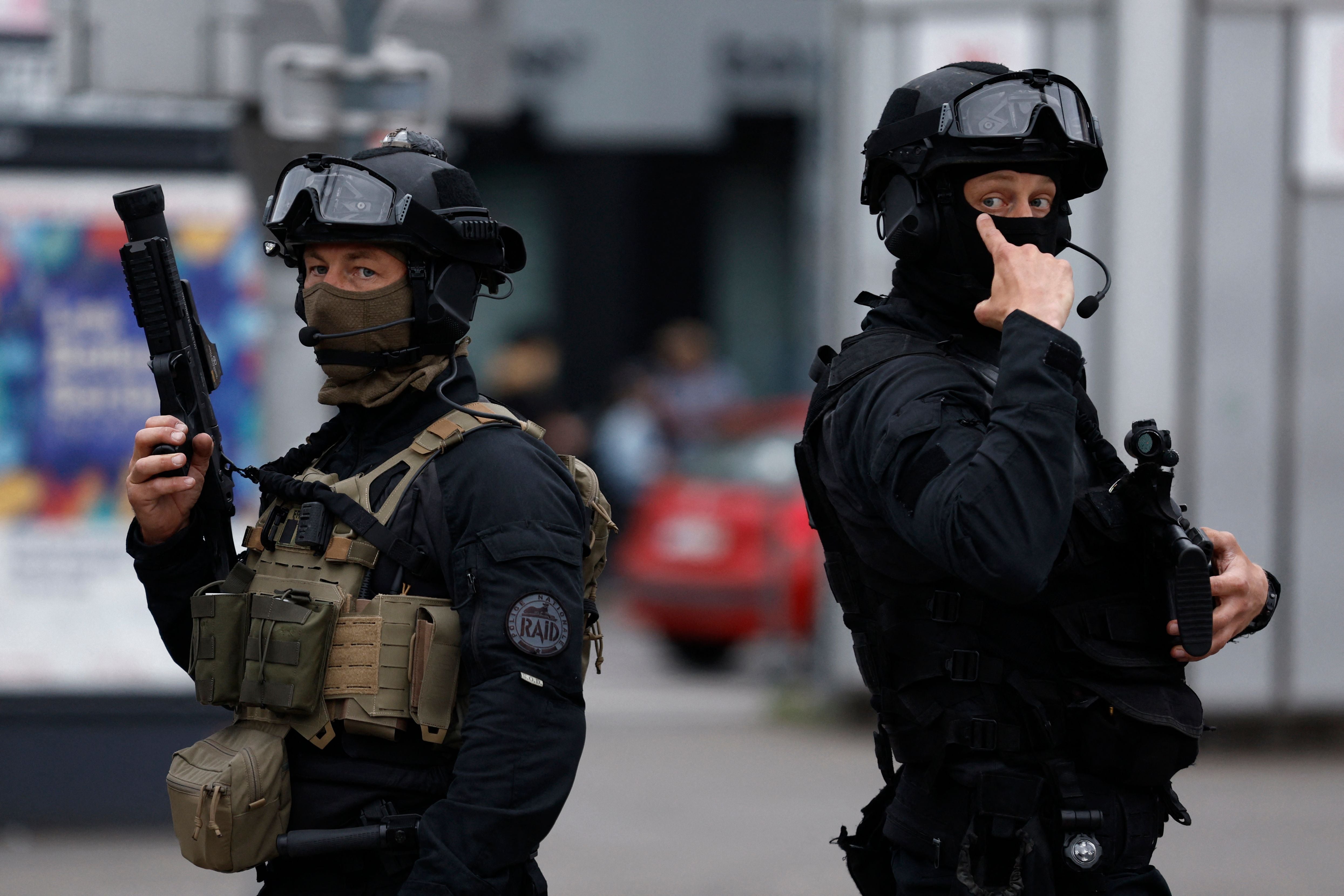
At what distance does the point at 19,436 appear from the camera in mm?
6801

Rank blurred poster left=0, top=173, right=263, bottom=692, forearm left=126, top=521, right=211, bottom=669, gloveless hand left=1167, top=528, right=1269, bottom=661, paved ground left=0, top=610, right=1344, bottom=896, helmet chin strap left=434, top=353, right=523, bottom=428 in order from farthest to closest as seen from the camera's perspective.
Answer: blurred poster left=0, top=173, right=263, bottom=692 → paved ground left=0, top=610, right=1344, bottom=896 → forearm left=126, top=521, right=211, bottom=669 → helmet chin strap left=434, top=353, right=523, bottom=428 → gloveless hand left=1167, top=528, right=1269, bottom=661

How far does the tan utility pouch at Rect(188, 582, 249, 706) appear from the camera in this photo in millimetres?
2783

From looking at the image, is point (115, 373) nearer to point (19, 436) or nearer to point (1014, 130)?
point (19, 436)

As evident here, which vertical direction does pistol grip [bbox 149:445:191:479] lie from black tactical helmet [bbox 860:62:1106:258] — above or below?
below

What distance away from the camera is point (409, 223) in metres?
2.85

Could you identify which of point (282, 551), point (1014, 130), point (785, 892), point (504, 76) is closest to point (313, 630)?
point (282, 551)

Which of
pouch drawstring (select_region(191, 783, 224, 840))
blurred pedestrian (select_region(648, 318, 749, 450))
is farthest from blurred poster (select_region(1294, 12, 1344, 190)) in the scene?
pouch drawstring (select_region(191, 783, 224, 840))

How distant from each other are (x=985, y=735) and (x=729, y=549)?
7.74m

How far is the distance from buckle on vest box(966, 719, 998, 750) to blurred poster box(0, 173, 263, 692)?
4.56 metres

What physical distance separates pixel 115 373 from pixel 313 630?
4472 millimetres

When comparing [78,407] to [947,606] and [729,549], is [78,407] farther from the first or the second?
[947,606]

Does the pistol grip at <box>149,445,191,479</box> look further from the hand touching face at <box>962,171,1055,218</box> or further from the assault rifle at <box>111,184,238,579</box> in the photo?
the hand touching face at <box>962,171,1055,218</box>

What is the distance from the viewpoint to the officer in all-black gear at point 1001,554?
260 cm

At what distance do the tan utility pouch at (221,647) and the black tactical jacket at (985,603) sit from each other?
1.03m
